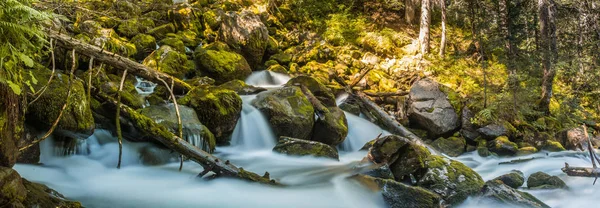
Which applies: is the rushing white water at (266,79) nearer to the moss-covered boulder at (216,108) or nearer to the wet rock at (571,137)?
the moss-covered boulder at (216,108)

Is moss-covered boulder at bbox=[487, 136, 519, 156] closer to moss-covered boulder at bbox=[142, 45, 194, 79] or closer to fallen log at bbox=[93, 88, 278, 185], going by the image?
fallen log at bbox=[93, 88, 278, 185]

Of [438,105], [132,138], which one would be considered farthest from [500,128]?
[132,138]

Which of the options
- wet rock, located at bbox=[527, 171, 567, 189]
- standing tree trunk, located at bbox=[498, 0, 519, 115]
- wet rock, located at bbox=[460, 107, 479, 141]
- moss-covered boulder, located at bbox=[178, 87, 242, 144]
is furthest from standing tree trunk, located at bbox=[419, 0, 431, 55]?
moss-covered boulder, located at bbox=[178, 87, 242, 144]

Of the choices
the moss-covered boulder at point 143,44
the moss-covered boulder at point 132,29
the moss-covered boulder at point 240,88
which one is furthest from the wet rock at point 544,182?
the moss-covered boulder at point 132,29

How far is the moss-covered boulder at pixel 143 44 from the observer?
1124cm

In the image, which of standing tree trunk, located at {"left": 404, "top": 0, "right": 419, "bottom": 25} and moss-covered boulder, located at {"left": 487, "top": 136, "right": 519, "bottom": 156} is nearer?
moss-covered boulder, located at {"left": 487, "top": 136, "right": 519, "bottom": 156}

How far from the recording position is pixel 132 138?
6051mm

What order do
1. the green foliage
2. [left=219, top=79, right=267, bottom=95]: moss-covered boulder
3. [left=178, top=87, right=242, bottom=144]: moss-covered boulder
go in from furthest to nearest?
[left=219, top=79, right=267, bottom=95]: moss-covered boulder, [left=178, top=87, right=242, bottom=144]: moss-covered boulder, the green foliage

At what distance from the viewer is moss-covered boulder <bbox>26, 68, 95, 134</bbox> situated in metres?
4.65

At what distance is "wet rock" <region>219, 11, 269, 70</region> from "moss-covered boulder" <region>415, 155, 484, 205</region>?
8.83m

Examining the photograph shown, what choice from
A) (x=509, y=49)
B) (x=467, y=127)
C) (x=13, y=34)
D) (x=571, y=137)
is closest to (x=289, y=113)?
(x=467, y=127)

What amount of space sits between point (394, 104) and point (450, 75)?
11.8 feet

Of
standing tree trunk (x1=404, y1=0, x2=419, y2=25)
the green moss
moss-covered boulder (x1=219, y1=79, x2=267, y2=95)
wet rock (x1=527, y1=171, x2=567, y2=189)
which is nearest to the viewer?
wet rock (x1=527, y1=171, x2=567, y2=189)

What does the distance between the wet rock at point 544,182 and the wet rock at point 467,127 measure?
165 inches
